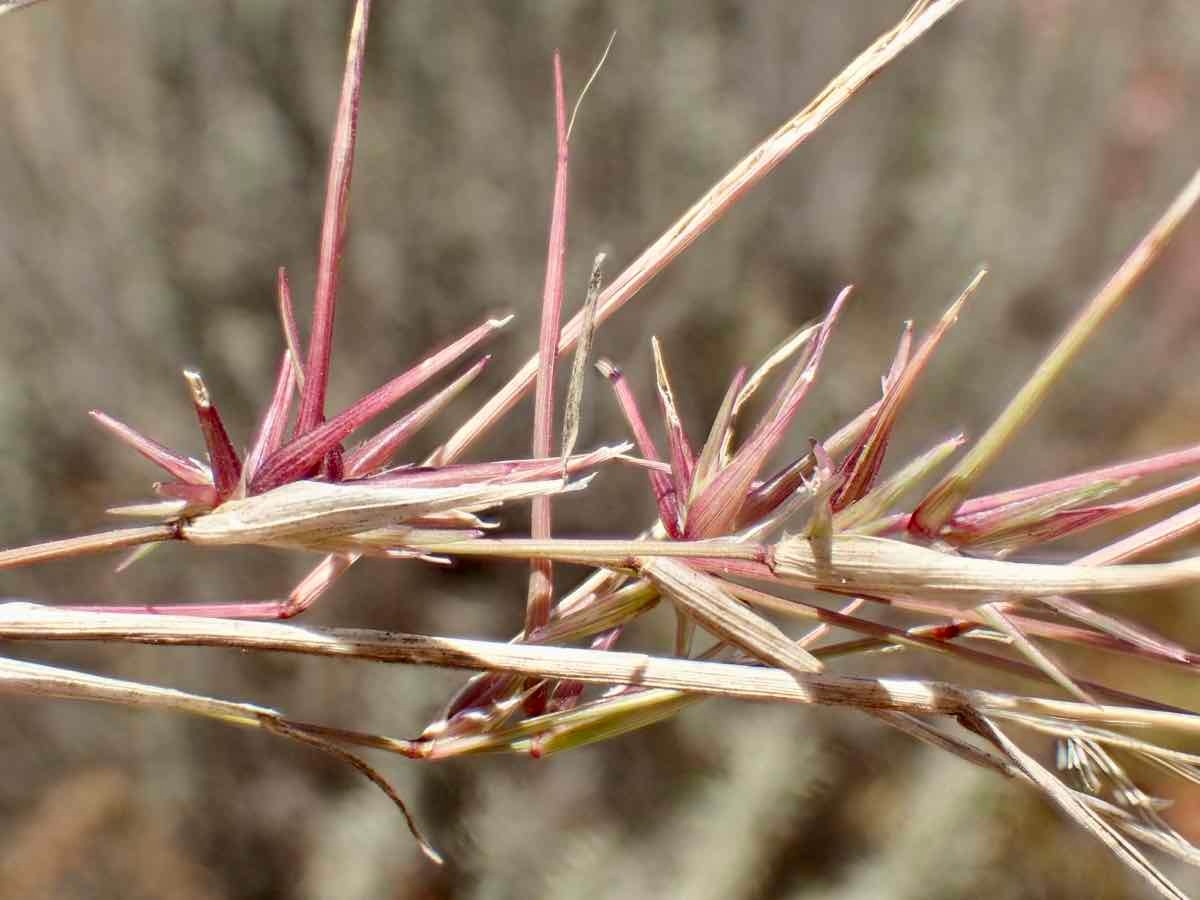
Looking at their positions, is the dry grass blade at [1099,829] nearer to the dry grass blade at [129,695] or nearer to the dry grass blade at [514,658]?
the dry grass blade at [514,658]

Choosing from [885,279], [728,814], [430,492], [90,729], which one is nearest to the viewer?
[430,492]

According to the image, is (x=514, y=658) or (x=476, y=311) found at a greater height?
(x=514, y=658)

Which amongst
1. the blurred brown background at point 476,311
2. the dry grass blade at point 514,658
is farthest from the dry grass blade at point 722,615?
the blurred brown background at point 476,311

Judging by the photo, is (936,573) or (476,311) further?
(476,311)

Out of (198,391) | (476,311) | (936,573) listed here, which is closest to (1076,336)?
(936,573)

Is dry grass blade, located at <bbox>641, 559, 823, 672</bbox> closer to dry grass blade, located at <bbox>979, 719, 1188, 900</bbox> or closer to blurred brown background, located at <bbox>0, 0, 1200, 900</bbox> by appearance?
dry grass blade, located at <bbox>979, 719, 1188, 900</bbox>

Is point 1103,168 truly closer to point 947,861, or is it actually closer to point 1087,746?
point 947,861

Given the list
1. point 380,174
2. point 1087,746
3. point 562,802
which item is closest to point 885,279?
point 380,174

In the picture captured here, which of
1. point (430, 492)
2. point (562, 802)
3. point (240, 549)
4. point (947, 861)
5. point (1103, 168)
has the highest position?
point (430, 492)

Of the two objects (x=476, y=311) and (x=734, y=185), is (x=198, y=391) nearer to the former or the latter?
(x=734, y=185)
